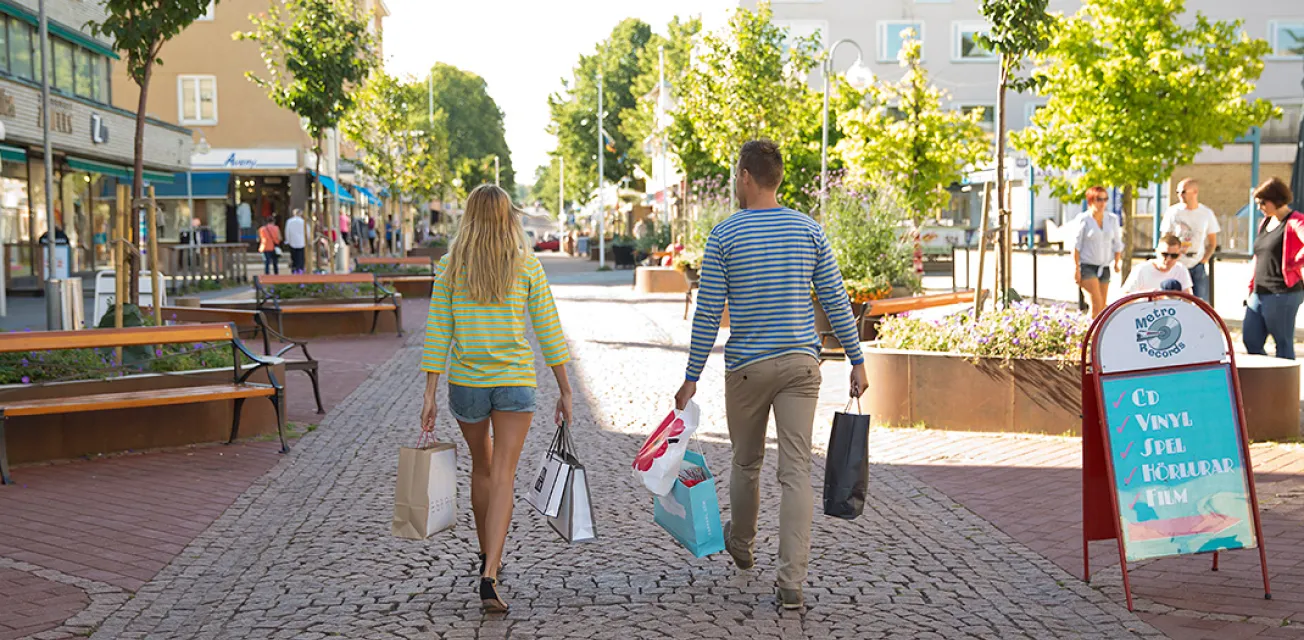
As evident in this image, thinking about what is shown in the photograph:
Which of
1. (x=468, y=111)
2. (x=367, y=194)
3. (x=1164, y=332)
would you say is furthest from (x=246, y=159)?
(x=468, y=111)

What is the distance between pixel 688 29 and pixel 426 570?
196 feet

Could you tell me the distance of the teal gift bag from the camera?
563cm

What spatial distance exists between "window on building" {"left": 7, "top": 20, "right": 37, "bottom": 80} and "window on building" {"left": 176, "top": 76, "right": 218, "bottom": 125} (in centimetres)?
2060

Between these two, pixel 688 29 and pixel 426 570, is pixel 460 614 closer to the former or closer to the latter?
pixel 426 570

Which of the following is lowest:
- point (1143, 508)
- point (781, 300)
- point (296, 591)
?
point (296, 591)

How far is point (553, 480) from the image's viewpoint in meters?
5.52

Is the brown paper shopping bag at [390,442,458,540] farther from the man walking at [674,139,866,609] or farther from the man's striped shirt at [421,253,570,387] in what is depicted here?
the man walking at [674,139,866,609]

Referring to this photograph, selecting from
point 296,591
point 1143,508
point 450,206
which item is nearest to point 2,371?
point 296,591

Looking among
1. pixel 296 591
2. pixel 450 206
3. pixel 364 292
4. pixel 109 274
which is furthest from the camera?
pixel 450 206

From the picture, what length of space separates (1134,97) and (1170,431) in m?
19.5

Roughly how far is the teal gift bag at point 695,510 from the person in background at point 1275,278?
618 centimetres

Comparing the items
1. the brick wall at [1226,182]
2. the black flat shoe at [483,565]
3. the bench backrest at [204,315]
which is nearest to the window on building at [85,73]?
the bench backrest at [204,315]

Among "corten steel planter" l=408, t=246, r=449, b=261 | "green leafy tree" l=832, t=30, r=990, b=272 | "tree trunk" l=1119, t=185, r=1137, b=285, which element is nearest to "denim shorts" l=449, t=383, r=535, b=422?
"tree trunk" l=1119, t=185, r=1137, b=285

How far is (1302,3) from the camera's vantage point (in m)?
55.6
